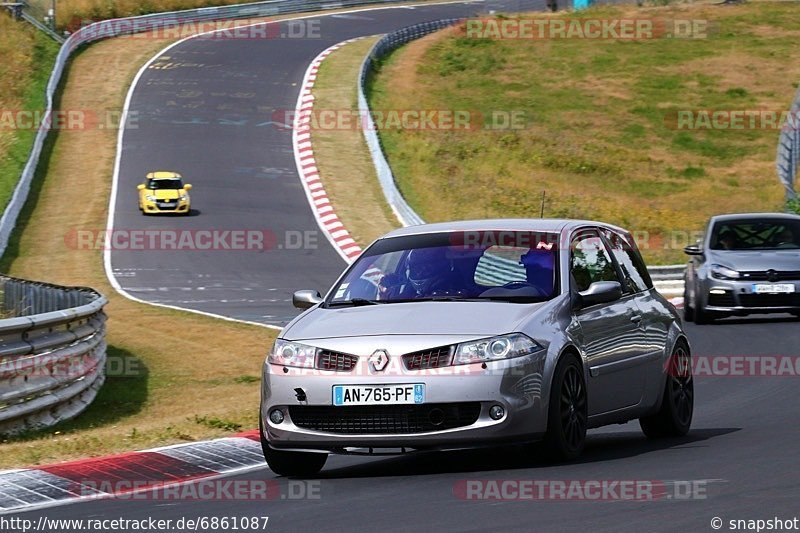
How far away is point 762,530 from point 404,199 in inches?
1260

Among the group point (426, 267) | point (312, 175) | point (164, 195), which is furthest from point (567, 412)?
point (312, 175)

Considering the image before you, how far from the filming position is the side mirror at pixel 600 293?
9445mm

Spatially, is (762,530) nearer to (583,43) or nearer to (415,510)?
(415,510)

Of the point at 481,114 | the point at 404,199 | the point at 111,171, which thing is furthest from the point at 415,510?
the point at 481,114

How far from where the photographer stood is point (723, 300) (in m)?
20.7

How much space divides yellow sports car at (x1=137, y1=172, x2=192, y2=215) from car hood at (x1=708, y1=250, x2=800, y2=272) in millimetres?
18030

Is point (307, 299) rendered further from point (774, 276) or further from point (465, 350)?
point (774, 276)

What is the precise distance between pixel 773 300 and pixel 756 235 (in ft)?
4.20

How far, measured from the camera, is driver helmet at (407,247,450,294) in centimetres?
960

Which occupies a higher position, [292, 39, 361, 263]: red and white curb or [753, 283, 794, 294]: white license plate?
[753, 283, 794, 294]: white license plate

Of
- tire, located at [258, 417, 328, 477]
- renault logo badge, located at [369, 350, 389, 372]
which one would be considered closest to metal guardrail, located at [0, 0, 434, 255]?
tire, located at [258, 417, 328, 477]

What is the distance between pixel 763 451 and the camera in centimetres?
947

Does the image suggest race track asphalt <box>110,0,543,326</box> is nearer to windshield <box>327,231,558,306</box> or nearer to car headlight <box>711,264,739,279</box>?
car headlight <box>711,264,739,279</box>

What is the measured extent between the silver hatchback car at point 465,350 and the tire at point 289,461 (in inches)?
0.4
